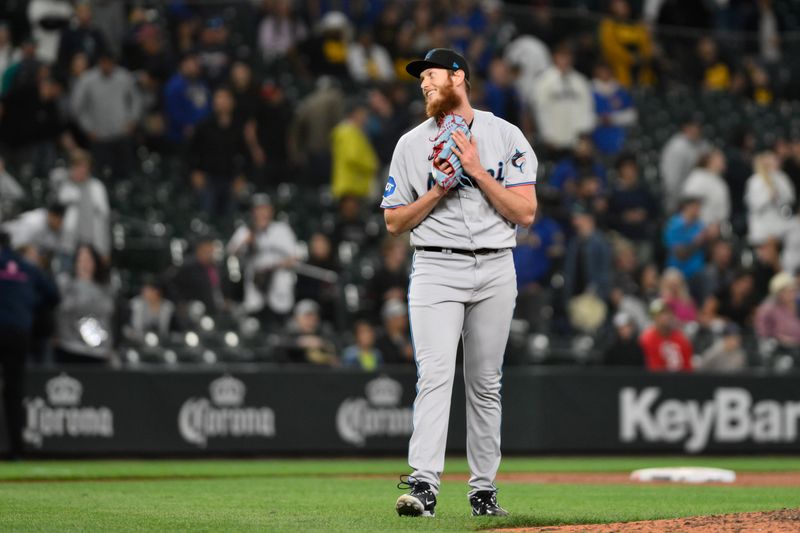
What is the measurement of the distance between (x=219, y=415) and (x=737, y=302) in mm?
6640

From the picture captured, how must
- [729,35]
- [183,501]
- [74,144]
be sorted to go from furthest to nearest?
[729,35]
[74,144]
[183,501]

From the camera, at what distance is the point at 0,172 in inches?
597

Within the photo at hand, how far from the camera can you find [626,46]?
21.2 meters

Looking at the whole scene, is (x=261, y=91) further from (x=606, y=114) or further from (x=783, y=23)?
(x=783, y=23)

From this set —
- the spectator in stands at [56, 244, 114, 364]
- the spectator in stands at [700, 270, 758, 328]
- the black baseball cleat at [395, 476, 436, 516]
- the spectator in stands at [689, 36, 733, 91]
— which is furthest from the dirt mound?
the spectator in stands at [689, 36, 733, 91]

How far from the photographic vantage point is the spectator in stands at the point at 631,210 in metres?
18.0

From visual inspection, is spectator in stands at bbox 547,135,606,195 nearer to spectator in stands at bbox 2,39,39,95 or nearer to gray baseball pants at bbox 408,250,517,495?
spectator in stands at bbox 2,39,39,95

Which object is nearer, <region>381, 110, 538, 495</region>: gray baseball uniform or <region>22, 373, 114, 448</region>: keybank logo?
<region>381, 110, 538, 495</region>: gray baseball uniform

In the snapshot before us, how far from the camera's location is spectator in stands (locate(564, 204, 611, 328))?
16.3 m

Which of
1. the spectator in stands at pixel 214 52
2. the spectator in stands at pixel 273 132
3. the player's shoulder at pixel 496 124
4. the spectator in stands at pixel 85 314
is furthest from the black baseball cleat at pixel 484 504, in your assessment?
the spectator in stands at pixel 214 52

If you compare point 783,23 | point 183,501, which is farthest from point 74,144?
point 783,23

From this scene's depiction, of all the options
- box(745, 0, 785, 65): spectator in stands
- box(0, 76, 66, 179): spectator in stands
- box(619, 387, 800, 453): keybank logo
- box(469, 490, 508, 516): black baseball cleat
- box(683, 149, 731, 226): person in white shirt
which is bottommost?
box(619, 387, 800, 453): keybank logo

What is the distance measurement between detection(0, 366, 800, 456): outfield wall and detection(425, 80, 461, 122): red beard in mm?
7770

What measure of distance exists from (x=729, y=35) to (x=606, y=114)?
3.16 m
